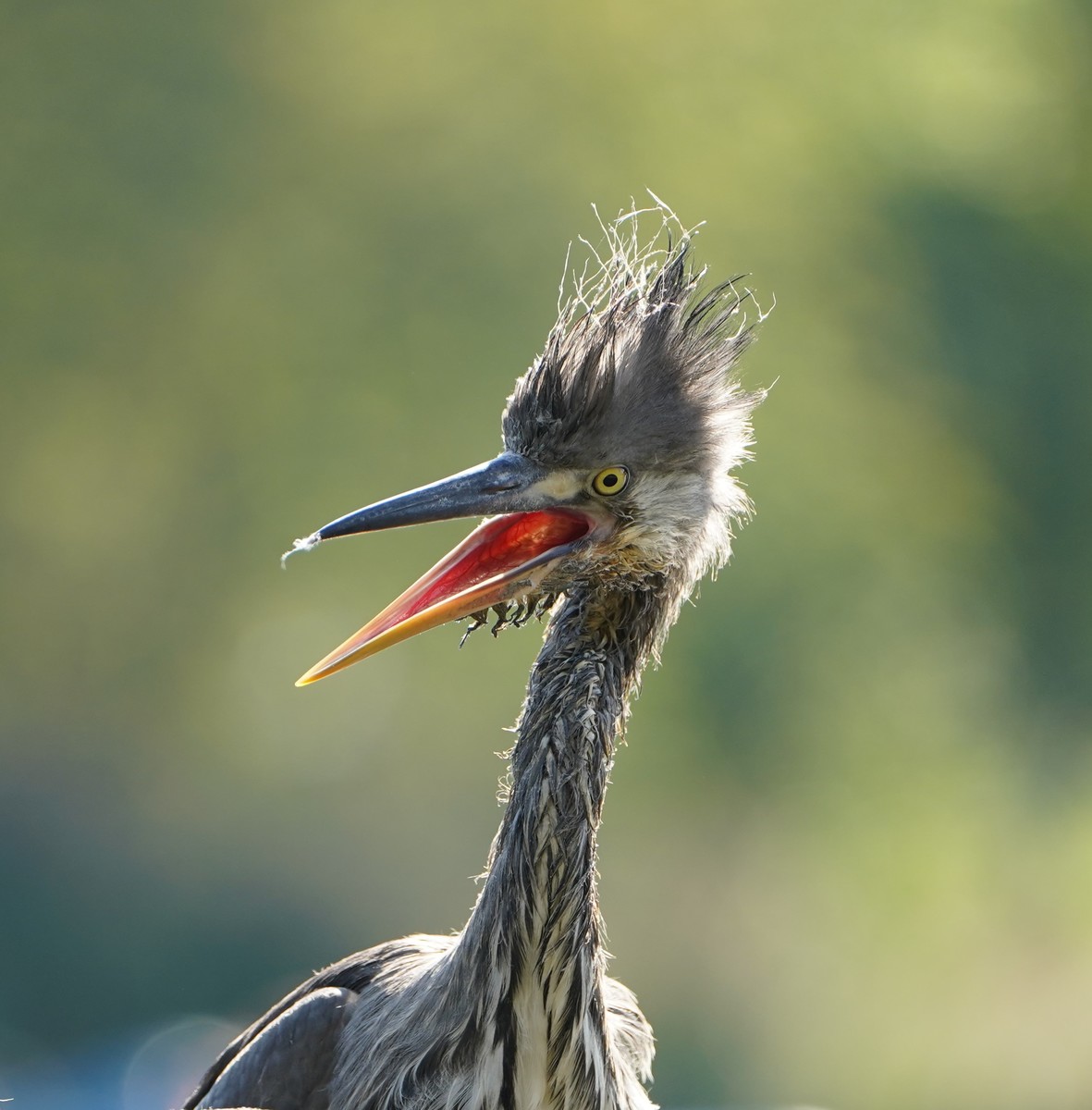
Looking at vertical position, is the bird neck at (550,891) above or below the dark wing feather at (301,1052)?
above

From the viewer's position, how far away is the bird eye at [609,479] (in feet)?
8.29

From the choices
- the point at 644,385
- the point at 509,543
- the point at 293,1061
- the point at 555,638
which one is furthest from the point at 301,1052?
the point at 644,385

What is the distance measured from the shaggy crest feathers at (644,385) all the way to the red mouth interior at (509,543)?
12 cm

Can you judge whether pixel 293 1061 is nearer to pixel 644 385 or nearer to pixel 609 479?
pixel 609 479

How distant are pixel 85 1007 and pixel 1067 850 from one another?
6.23m

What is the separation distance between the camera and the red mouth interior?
251 centimetres

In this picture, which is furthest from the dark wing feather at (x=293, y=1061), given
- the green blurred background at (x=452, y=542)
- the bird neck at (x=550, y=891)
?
the green blurred background at (x=452, y=542)

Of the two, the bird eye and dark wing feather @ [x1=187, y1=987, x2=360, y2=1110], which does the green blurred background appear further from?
the bird eye

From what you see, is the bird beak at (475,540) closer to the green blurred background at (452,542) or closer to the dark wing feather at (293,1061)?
the dark wing feather at (293,1061)

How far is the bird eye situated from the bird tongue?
0.06 meters

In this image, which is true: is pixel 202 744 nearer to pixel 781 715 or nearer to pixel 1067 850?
pixel 781 715

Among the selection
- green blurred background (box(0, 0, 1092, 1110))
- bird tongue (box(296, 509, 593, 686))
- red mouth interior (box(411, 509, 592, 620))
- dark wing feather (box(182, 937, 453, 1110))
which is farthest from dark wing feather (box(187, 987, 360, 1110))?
green blurred background (box(0, 0, 1092, 1110))

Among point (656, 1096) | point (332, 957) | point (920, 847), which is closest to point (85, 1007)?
point (332, 957)

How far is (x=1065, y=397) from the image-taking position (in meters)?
10.8
